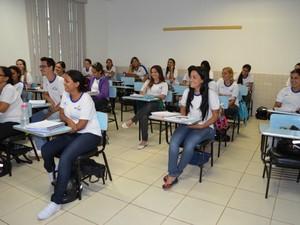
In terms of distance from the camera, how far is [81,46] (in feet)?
25.9

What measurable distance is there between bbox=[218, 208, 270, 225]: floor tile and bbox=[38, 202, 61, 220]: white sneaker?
4.69ft

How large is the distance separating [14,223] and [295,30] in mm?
6333

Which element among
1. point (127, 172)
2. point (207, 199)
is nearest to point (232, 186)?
point (207, 199)

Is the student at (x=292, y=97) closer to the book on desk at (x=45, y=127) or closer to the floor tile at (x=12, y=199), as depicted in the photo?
the book on desk at (x=45, y=127)

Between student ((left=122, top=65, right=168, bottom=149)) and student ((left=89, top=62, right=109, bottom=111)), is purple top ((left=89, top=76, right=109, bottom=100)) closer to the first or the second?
student ((left=89, top=62, right=109, bottom=111))

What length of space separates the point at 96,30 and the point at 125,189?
6.48m

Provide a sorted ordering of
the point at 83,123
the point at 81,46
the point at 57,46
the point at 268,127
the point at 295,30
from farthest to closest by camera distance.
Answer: the point at 81,46, the point at 57,46, the point at 295,30, the point at 268,127, the point at 83,123

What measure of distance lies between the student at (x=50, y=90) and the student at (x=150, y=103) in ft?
4.00

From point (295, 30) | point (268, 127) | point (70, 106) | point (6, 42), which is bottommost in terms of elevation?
point (268, 127)

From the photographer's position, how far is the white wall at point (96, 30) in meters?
8.03

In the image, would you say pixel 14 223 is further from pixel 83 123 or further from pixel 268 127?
pixel 268 127

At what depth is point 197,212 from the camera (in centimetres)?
249

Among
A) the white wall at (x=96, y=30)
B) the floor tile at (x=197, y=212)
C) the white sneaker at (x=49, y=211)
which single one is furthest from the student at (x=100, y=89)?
the white wall at (x=96, y=30)

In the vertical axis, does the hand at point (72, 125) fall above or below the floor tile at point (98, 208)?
above
